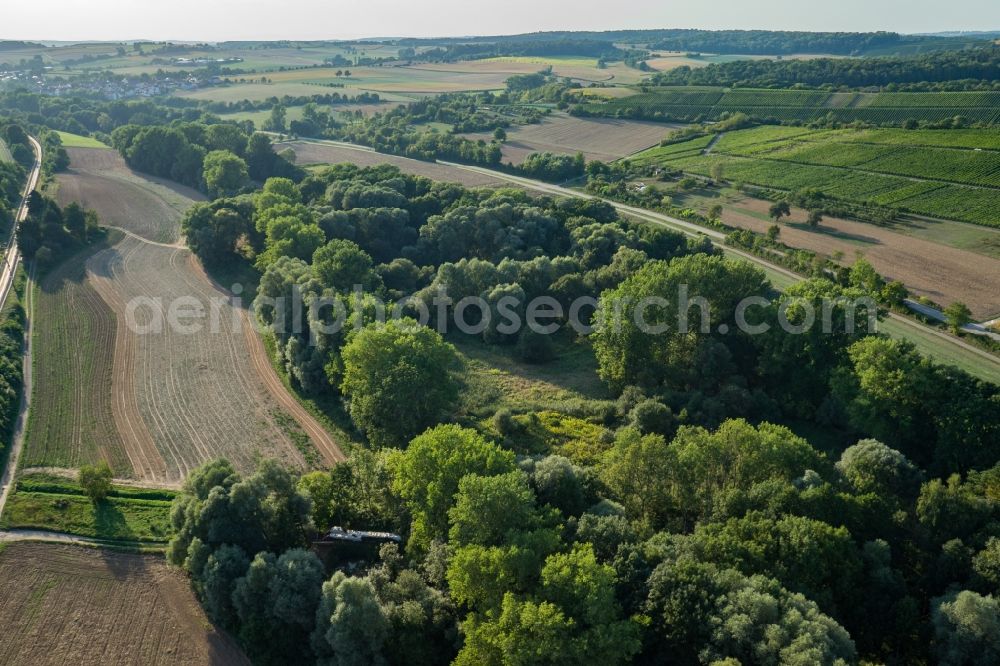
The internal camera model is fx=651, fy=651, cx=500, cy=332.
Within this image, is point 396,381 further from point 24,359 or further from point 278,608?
point 24,359

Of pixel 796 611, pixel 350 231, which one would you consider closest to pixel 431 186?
pixel 350 231

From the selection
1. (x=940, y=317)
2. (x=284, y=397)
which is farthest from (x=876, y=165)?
(x=284, y=397)

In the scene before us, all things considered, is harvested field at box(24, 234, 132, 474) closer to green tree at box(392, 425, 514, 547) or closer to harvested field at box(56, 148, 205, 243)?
harvested field at box(56, 148, 205, 243)

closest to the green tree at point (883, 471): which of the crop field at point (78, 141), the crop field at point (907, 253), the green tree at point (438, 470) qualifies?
the green tree at point (438, 470)

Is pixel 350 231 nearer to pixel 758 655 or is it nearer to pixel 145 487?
pixel 145 487

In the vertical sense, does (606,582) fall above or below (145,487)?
above

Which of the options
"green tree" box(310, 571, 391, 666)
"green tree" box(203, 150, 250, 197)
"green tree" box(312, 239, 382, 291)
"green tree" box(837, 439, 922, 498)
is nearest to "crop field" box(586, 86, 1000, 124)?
"green tree" box(203, 150, 250, 197)

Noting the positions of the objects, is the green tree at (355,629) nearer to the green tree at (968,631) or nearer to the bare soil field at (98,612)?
the bare soil field at (98,612)
